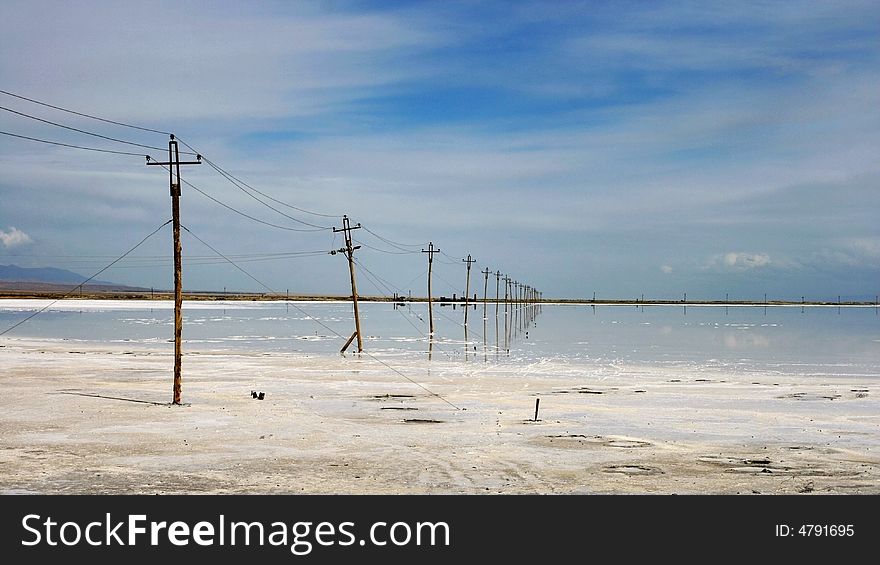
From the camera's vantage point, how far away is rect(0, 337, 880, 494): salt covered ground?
54.7 ft

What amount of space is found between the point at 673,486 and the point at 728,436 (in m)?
6.89

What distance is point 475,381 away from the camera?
36875 millimetres

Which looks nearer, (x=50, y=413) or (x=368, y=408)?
(x=50, y=413)

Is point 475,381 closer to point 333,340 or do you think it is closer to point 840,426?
point 840,426

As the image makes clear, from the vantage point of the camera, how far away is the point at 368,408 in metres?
27.8

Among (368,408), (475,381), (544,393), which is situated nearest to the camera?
(368,408)

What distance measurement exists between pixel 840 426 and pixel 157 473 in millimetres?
18300

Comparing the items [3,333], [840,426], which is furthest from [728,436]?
[3,333]

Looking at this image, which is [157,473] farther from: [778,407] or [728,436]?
[778,407]

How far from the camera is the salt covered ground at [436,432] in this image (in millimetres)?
16688

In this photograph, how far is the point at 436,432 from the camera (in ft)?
74.8
